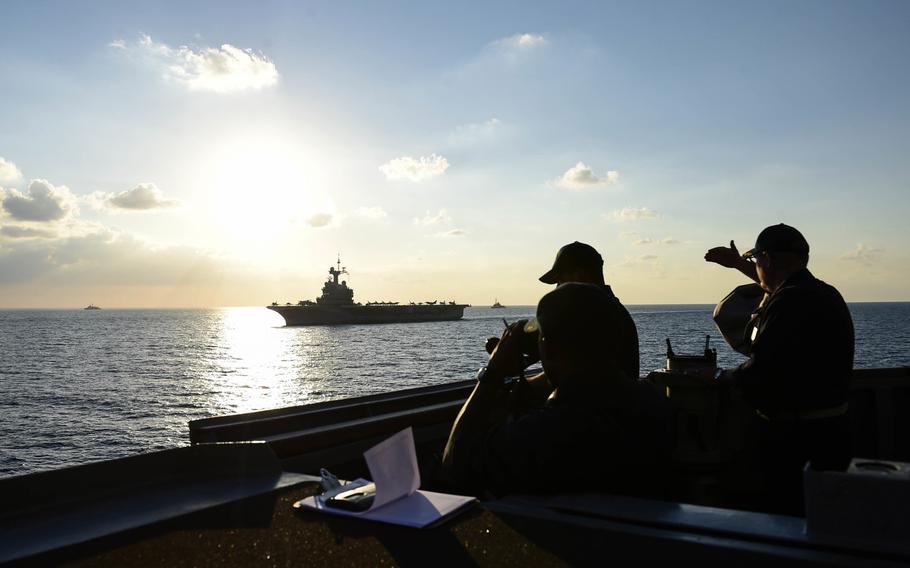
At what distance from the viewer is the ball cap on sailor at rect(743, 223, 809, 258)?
3273mm

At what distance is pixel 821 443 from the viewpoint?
3.02 meters

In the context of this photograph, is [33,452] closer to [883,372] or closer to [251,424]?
[251,424]

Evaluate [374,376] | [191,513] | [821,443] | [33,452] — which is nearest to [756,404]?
[821,443]

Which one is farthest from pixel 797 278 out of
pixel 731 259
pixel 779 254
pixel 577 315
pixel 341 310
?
pixel 341 310

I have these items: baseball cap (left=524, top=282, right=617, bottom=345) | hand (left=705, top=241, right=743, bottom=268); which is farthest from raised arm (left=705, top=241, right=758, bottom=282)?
baseball cap (left=524, top=282, right=617, bottom=345)

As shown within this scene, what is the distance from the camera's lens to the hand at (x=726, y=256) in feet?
13.0

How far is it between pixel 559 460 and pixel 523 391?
433 mm

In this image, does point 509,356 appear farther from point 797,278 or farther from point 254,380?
point 254,380

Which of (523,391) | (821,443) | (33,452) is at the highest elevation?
(523,391)

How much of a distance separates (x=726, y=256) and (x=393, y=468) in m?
2.83

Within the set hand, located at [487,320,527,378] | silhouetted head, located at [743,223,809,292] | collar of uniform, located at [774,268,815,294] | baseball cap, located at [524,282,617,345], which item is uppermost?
silhouetted head, located at [743,223,809,292]

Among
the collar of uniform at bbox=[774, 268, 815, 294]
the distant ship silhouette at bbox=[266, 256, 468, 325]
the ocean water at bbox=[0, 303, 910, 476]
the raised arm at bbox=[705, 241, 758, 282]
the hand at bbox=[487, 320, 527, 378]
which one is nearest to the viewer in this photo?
the hand at bbox=[487, 320, 527, 378]

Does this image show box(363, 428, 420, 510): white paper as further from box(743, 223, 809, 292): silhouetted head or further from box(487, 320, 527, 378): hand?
box(743, 223, 809, 292): silhouetted head

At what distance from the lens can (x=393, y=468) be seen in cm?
202
